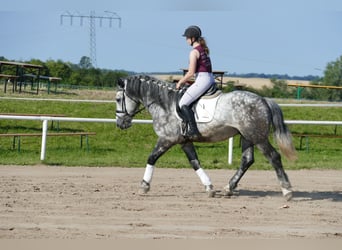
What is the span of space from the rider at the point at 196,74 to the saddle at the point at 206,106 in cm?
7

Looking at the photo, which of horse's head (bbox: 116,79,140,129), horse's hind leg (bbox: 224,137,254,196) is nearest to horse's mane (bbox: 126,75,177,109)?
horse's head (bbox: 116,79,140,129)

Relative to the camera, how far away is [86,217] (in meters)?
8.00

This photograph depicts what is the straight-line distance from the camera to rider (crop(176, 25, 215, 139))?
9.84 metres

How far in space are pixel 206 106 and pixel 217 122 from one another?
28cm

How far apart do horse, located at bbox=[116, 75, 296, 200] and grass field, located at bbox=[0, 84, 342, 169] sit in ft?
15.5

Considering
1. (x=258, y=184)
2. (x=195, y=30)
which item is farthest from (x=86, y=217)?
(x=258, y=184)

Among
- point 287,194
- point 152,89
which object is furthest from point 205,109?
point 287,194

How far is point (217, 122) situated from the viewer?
9.84 meters

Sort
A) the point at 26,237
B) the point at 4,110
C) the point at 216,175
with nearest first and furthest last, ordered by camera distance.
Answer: the point at 26,237 < the point at 216,175 < the point at 4,110

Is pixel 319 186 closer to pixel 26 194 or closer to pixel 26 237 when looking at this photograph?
pixel 26 194

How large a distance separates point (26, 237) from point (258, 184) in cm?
620

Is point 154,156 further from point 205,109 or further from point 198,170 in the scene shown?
point 205,109

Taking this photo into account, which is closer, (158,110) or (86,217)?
(86,217)

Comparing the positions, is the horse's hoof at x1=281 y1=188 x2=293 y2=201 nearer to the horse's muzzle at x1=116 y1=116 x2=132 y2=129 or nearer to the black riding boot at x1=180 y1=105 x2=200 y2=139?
the black riding boot at x1=180 y1=105 x2=200 y2=139
